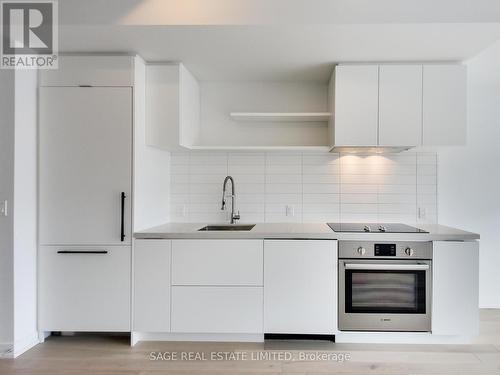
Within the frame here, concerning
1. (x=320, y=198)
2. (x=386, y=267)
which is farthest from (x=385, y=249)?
(x=320, y=198)

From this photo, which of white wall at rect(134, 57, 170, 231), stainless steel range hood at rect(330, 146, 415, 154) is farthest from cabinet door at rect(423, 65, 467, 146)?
white wall at rect(134, 57, 170, 231)

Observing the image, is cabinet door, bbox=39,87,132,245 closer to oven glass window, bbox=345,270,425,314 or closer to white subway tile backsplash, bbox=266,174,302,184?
white subway tile backsplash, bbox=266,174,302,184

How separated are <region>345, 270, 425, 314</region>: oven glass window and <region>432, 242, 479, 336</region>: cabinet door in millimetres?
129

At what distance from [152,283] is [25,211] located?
984mm

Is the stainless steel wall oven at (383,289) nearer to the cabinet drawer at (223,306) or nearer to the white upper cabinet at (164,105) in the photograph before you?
the cabinet drawer at (223,306)

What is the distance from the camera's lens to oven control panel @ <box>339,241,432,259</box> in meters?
2.50

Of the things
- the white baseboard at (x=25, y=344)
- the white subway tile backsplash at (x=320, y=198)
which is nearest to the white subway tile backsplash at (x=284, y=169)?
the white subway tile backsplash at (x=320, y=198)

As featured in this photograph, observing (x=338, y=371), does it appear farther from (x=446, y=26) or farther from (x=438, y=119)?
(x=446, y=26)

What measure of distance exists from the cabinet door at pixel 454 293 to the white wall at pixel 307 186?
668mm

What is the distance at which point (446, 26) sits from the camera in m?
2.11

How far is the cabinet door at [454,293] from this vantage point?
2.47m

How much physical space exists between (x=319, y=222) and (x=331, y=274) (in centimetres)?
72

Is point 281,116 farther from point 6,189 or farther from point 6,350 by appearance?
point 6,350

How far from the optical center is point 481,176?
3201 mm
